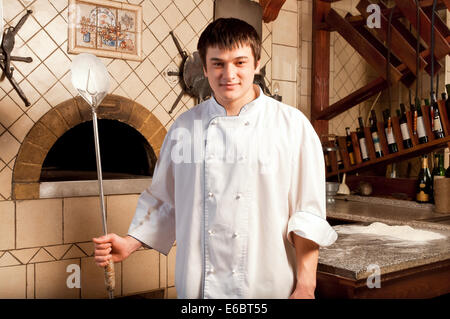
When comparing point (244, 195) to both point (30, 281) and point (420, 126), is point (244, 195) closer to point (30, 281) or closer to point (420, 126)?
point (30, 281)

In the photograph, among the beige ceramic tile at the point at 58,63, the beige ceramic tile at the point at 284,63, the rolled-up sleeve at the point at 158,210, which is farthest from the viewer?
the beige ceramic tile at the point at 284,63

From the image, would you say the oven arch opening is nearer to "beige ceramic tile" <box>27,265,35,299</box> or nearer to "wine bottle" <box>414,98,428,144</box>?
"beige ceramic tile" <box>27,265,35,299</box>

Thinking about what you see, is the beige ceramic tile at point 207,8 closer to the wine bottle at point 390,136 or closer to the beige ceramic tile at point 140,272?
the wine bottle at point 390,136

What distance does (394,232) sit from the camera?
7.02ft

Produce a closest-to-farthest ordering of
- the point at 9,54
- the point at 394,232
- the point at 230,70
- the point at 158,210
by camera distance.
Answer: the point at 230,70 → the point at 158,210 → the point at 394,232 → the point at 9,54

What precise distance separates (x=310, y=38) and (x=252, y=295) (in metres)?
3.21

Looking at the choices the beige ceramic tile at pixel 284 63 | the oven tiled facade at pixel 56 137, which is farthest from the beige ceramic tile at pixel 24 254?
the beige ceramic tile at pixel 284 63

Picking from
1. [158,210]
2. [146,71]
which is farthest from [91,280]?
[158,210]

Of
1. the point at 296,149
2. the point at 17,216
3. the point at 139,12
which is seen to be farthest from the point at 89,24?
the point at 296,149

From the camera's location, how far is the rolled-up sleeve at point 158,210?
149 centimetres

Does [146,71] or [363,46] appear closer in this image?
[146,71]

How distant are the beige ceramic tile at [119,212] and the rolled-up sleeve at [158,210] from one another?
1530 millimetres

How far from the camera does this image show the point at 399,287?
1.72 metres

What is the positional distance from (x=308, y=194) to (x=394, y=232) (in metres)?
1.00
